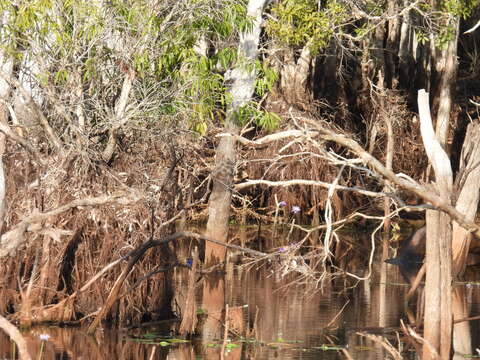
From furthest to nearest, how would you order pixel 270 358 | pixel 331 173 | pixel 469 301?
pixel 331 173
pixel 469 301
pixel 270 358

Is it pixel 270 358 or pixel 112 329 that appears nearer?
pixel 270 358

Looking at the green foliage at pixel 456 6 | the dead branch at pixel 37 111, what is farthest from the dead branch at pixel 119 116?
the green foliage at pixel 456 6

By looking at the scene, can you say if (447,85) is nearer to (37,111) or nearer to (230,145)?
(230,145)

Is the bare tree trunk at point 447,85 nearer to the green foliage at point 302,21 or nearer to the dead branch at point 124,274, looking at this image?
the green foliage at point 302,21

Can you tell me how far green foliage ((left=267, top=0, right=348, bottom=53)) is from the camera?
22844 mm

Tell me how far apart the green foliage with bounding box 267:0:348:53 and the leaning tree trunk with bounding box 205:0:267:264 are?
871 millimetres

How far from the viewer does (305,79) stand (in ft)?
95.1

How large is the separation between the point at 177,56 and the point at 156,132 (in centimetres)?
236

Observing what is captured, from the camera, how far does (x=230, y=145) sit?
23.1 metres

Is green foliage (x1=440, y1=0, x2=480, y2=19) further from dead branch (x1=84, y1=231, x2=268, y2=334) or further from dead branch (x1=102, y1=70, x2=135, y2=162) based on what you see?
dead branch (x1=84, y1=231, x2=268, y2=334)

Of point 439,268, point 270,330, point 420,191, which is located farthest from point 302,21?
point 420,191

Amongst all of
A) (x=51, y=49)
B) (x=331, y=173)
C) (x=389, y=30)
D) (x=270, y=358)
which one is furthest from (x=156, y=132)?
(x=389, y=30)

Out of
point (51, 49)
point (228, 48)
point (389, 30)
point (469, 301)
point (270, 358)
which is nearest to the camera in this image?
point (270, 358)

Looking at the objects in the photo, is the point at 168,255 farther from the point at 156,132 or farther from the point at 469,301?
the point at 469,301
